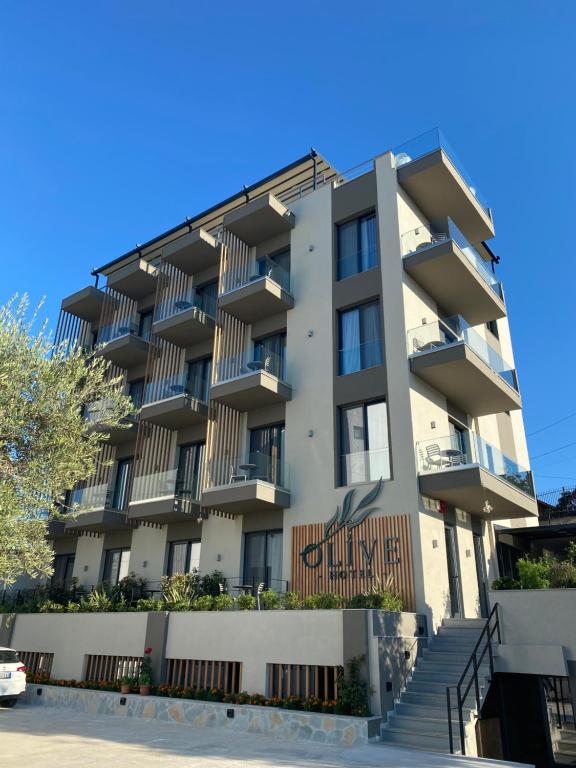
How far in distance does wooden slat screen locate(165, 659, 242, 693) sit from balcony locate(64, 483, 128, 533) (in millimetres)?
7335

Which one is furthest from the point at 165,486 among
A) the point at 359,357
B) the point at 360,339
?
the point at 360,339

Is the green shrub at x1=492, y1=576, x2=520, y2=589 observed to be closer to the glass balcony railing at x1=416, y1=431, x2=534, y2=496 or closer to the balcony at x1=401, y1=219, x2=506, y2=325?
the glass balcony railing at x1=416, y1=431, x2=534, y2=496

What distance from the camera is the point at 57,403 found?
514 inches

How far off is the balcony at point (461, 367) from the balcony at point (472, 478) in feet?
6.28

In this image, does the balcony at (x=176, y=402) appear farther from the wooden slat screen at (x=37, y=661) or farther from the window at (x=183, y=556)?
the wooden slat screen at (x=37, y=661)

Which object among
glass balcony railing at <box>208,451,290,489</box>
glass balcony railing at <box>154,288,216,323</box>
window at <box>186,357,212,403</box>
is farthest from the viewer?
glass balcony railing at <box>154,288,216,323</box>

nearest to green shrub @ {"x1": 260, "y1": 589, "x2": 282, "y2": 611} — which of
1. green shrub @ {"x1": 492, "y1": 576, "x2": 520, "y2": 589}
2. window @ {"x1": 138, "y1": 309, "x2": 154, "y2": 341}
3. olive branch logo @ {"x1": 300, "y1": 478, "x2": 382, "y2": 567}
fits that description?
olive branch logo @ {"x1": 300, "y1": 478, "x2": 382, "y2": 567}

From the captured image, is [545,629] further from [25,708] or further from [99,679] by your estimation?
[25,708]

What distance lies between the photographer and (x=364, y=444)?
16.3 meters

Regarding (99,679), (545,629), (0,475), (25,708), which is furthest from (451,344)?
(25,708)

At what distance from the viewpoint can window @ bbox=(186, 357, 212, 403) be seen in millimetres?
21212

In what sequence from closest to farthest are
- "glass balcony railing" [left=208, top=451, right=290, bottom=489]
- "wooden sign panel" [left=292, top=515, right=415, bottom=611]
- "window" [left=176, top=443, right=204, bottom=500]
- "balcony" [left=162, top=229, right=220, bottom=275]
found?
"wooden sign panel" [left=292, top=515, right=415, bottom=611] < "glass balcony railing" [left=208, top=451, right=290, bottom=489] < "window" [left=176, top=443, right=204, bottom=500] < "balcony" [left=162, top=229, right=220, bottom=275]

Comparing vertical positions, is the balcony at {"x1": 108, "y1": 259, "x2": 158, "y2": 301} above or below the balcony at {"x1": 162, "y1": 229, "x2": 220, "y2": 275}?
above

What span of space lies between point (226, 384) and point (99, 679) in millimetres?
9006
